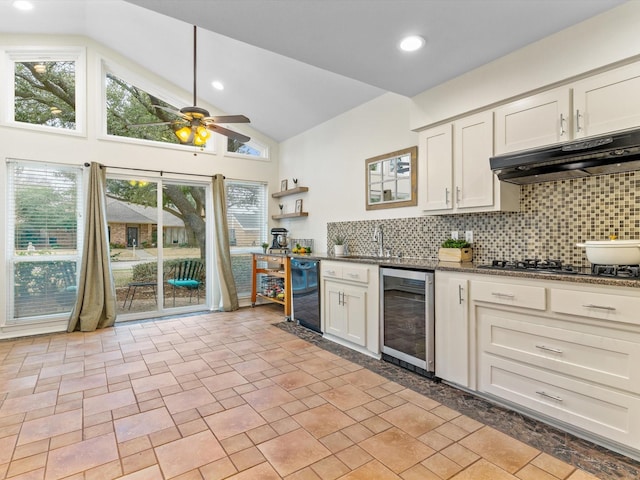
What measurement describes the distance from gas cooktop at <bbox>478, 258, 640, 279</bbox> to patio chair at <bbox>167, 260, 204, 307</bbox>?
13.9 feet

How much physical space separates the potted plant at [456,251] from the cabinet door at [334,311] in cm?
113

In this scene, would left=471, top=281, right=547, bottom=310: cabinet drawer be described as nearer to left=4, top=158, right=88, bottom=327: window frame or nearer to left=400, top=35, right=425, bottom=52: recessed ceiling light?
left=400, top=35, right=425, bottom=52: recessed ceiling light

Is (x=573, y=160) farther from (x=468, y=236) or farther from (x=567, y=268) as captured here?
(x=468, y=236)

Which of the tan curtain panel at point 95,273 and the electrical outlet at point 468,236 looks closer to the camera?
the electrical outlet at point 468,236

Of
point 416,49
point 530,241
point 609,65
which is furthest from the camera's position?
point 530,241

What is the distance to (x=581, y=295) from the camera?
1.89 meters

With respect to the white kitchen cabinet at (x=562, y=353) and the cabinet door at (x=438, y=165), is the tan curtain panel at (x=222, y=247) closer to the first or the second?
the cabinet door at (x=438, y=165)

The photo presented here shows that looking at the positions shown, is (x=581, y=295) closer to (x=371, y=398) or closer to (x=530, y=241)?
(x=530, y=241)

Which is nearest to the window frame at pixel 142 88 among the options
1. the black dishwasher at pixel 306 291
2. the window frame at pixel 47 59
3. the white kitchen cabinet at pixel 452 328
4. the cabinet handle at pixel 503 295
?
the window frame at pixel 47 59

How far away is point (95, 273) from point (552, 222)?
4.93m

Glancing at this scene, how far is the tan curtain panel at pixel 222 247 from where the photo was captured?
17.1 feet

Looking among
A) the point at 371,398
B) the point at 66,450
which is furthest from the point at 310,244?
the point at 66,450

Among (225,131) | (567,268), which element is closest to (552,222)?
(567,268)

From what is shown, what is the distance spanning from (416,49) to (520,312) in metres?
1.93
